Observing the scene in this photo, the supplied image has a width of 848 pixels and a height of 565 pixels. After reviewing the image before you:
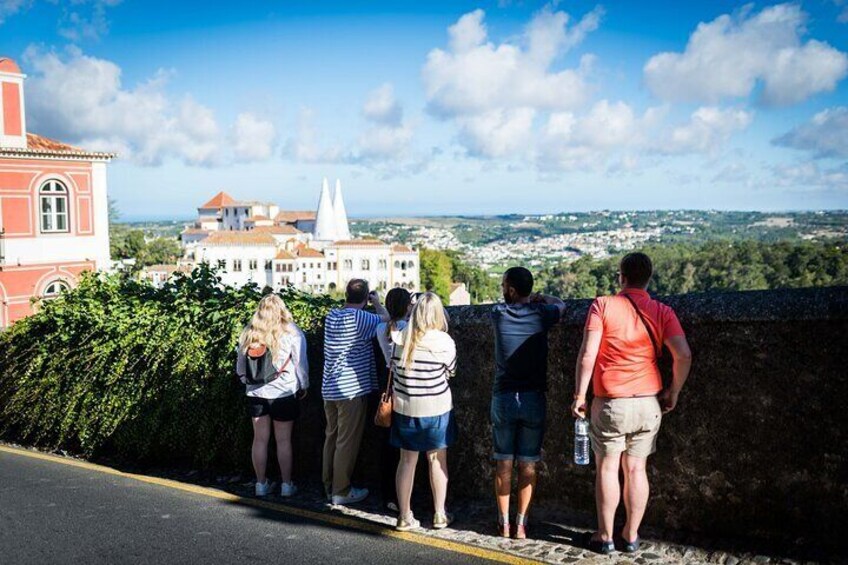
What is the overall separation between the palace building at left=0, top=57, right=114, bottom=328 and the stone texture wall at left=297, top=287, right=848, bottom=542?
2907 centimetres

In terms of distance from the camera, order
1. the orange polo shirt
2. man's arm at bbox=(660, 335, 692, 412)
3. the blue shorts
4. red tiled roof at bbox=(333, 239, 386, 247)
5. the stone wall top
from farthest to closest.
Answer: red tiled roof at bbox=(333, 239, 386, 247), the blue shorts, the orange polo shirt, man's arm at bbox=(660, 335, 692, 412), the stone wall top

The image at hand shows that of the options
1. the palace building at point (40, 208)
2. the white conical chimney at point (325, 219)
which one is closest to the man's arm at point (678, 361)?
the palace building at point (40, 208)

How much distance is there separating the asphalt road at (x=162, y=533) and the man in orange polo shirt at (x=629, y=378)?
1.03 metres

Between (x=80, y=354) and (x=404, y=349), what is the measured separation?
15.9ft

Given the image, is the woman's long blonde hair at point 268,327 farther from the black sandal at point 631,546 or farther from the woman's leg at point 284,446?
the black sandal at point 631,546

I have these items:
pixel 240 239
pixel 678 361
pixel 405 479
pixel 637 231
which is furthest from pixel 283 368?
pixel 240 239

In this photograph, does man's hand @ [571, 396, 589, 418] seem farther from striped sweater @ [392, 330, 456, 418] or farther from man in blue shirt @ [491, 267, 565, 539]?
striped sweater @ [392, 330, 456, 418]

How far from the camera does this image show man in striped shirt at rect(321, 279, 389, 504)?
19.7 feet

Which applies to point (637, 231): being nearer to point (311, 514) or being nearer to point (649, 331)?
point (311, 514)

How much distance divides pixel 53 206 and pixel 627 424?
32.6m

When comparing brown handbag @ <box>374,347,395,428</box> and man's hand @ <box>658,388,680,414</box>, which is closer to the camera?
man's hand @ <box>658,388,680,414</box>

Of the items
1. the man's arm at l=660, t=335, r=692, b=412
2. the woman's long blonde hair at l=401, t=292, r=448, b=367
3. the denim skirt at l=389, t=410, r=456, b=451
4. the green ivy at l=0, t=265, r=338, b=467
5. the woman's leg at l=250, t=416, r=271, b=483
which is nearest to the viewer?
the man's arm at l=660, t=335, r=692, b=412

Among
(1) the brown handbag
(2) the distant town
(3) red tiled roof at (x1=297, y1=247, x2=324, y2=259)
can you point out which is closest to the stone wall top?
(1) the brown handbag

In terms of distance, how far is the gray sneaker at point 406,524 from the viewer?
5.34 m
